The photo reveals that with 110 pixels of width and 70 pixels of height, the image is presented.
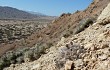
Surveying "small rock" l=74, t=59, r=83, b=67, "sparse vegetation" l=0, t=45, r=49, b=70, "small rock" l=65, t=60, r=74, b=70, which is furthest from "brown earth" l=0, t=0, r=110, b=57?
"small rock" l=74, t=59, r=83, b=67

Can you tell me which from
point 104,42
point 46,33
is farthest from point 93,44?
point 46,33

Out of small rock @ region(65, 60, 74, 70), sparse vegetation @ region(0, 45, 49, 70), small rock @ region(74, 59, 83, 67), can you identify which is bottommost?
sparse vegetation @ region(0, 45, 49, 70)

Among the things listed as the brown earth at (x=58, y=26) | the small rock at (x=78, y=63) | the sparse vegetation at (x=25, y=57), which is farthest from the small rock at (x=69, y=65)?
the brown earth at (x=58, y=26)

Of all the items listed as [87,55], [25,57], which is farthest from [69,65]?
[25,57]

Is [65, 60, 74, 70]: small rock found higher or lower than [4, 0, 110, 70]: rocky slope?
lower

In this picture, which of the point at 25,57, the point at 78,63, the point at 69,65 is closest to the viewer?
the point at 78,63

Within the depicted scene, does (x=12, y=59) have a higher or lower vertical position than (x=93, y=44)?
lower

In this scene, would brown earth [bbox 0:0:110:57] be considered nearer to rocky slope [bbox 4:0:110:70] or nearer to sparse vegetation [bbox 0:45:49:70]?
sparse vegetation [bbox 0:45:49:70]

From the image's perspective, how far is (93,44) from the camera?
918cm

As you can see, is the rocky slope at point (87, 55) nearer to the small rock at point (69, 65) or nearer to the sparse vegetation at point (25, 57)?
the small rock at point (69, 65)

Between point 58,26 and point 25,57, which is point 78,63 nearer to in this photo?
point 25,57

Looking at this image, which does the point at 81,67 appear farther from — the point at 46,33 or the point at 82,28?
the point at 46,33

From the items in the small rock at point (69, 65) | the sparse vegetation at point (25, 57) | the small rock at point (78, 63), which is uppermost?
the small rock at point (78, 63)

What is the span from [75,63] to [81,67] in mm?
336
